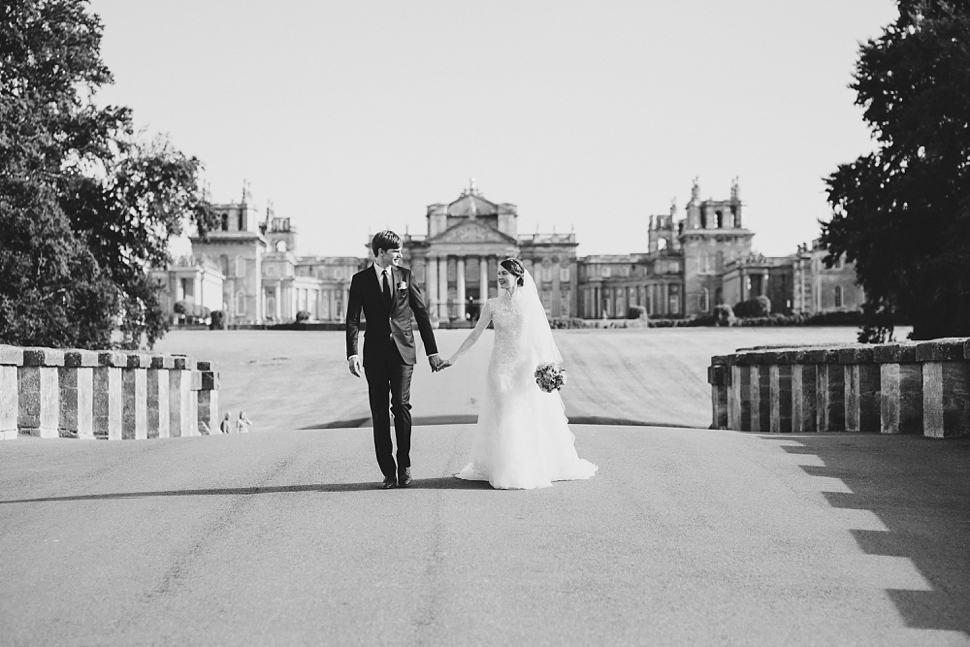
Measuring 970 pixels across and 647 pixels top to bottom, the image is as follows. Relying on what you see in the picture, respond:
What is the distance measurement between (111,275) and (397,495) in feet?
66.3

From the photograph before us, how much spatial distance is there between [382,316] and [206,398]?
1268 cm

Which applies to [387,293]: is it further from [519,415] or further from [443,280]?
[443,280]

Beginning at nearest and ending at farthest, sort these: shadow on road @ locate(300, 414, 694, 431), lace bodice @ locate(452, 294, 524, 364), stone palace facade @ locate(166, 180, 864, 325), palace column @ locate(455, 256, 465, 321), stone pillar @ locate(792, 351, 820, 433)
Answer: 1. lace bodice @ locate(452, 294, 524, 364)
2. stone pillar @ locate(792, 351, 820, 433)
3. shadow on road @ locate(300, 414, 694, 431)
4. stone palace facade @ locate(166, 180, 864, 325)
5. palace column @ locate(455, 256, 465, 321)

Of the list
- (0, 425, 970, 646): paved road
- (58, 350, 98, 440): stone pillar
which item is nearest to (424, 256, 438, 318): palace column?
(58, 350, 98, 440): stone pillar

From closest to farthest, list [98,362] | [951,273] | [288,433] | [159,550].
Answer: [159,550] → [288,433] → [98,362] → [951,273]

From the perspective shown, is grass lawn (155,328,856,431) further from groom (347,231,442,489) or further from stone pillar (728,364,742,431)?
groom (347,231,442,489)

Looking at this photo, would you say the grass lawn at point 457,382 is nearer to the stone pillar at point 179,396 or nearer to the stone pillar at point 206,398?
the stone pillar at point 206,398

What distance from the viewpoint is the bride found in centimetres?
830

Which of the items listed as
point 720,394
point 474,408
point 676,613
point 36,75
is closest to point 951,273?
point 720,394

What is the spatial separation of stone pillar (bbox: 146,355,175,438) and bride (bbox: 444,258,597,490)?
9907 mm

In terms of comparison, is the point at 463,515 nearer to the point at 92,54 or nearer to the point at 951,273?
the point at 951,273

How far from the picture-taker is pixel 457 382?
87.1 ft

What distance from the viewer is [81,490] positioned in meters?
8.45

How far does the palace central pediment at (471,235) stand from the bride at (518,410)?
324 feet
